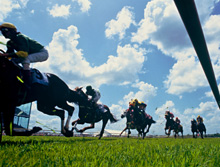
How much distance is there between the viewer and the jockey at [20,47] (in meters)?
3.82

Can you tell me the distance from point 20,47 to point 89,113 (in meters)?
5.79

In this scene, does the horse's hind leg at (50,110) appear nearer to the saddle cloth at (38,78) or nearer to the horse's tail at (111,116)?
the saddle cloth at (38,78)

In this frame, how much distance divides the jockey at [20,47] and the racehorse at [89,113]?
313 cm

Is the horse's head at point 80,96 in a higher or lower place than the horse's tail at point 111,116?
higher

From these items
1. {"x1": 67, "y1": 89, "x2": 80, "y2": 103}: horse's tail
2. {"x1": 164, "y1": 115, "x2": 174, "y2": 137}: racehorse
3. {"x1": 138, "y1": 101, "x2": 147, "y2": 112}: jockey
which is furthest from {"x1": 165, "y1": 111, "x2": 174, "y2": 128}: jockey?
{"x1": 67, "y1": 89, "x2": 80, "y2": 103}: horse's tail

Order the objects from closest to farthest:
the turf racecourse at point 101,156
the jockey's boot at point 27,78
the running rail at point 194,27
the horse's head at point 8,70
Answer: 1. the running rail at point 194,27
2. the turf racecourse at point 101,156
3. the horse's head at point 8,70
4. the jockey's boot at point 27,78

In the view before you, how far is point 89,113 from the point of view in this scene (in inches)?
358

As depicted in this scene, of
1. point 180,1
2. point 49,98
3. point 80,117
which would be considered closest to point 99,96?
point 80,117

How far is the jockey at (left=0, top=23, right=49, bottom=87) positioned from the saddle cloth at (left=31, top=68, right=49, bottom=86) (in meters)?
0.21

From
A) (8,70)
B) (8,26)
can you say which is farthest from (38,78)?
(8,26)

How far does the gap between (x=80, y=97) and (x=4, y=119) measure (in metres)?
3.90

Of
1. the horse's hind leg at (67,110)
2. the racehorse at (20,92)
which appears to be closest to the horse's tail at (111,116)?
the horse's hind leg at (67,110)

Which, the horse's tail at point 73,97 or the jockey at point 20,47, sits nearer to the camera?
the jockey at point 20,47

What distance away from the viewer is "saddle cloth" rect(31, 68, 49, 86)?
4.29 metres
